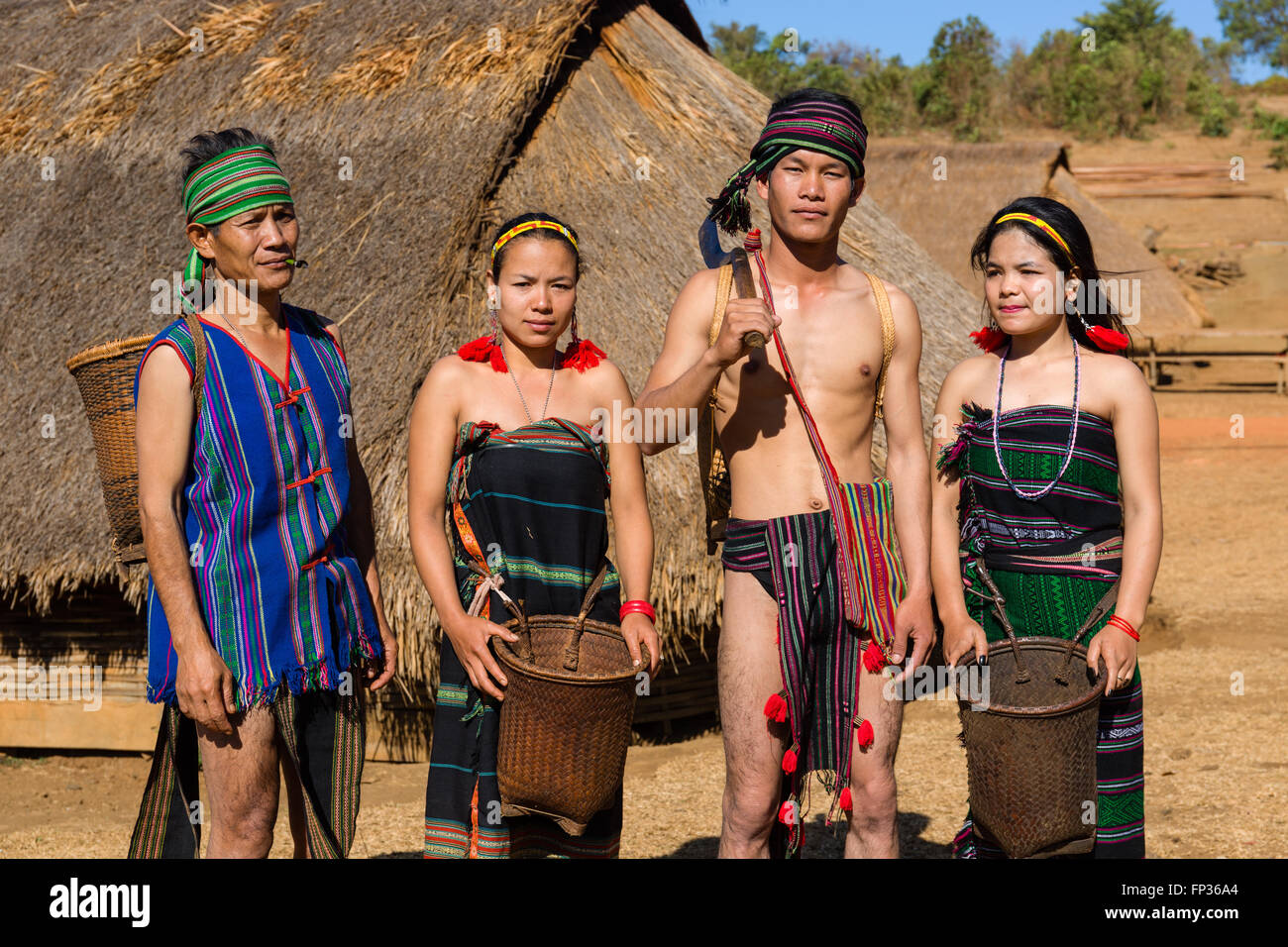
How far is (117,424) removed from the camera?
304cm

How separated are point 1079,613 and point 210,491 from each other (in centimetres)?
196

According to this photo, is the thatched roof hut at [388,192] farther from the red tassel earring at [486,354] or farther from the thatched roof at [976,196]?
the thatched roof at [976,196]

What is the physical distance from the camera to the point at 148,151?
6.82m

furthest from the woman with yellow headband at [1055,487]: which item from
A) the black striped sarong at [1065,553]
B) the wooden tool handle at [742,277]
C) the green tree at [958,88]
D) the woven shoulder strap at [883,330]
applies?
the green tree at [958,88]

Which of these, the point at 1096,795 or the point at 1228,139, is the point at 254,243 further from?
the point at 1228,139

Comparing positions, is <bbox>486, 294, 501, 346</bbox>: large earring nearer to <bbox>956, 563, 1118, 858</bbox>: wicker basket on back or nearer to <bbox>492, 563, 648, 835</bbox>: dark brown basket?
<bbox>492, 563, 648, 835</bbox>: dark brown basket

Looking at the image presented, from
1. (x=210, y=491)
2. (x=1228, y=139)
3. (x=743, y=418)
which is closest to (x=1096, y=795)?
(x=743, y=418)

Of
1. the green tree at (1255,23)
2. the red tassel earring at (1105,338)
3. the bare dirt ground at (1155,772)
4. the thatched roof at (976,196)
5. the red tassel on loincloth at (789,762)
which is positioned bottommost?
the bare dirt ground at (1155,772)

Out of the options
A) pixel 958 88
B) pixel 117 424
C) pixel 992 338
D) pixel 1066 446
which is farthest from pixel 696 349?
pixel 958 88

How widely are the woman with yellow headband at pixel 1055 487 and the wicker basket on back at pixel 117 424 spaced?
1.90 m

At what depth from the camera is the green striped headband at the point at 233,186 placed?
2.78 m

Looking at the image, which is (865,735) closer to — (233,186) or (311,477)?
(311,477)

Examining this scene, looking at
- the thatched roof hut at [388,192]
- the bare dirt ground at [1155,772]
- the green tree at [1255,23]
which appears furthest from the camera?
the green tree at [1255,23]

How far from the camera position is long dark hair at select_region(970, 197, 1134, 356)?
304 cm
